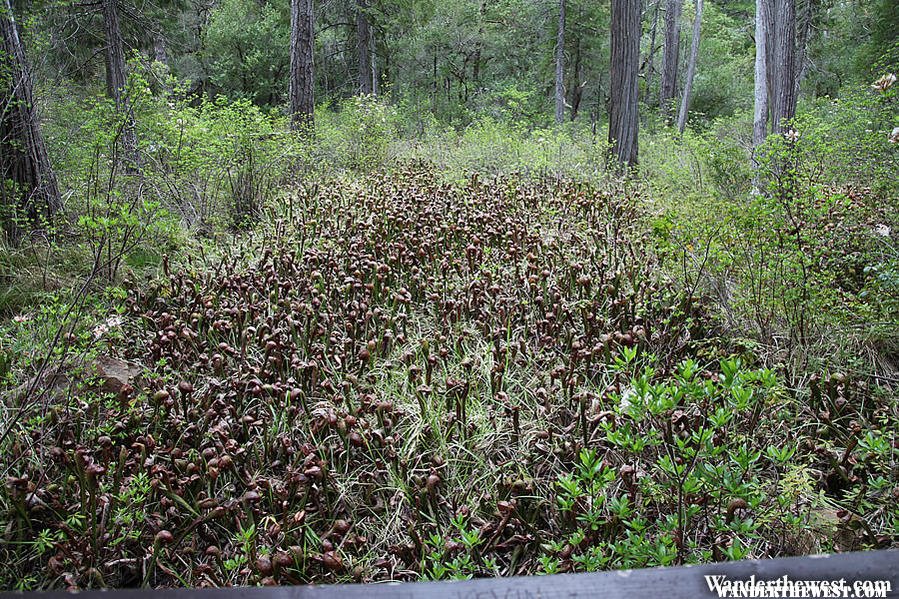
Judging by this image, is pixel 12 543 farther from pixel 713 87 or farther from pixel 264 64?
pixel 713 87

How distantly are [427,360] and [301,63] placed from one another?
998cm

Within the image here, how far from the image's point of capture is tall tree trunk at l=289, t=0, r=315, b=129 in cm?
1164

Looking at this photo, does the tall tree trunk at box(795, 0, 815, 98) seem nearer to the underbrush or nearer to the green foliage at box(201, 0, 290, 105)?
the underbrush

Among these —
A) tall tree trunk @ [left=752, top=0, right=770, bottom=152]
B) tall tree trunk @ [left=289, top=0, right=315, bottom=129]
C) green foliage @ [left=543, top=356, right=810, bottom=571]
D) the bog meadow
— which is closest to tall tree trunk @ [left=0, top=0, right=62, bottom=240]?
the bog meadow

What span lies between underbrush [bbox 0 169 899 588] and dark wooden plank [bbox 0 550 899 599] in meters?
1.25

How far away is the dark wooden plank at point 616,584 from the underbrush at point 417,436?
1.25 m

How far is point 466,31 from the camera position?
77.9 feet

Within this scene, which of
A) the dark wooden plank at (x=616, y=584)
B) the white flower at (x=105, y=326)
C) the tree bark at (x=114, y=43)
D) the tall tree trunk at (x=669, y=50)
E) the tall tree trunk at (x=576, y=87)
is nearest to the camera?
the dark wooden plank at (x=616, y=584)

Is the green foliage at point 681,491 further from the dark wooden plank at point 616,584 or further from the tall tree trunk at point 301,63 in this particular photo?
the tall tree trunk at point 301,63

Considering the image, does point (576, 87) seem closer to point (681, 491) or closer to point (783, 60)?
point (783, 60)

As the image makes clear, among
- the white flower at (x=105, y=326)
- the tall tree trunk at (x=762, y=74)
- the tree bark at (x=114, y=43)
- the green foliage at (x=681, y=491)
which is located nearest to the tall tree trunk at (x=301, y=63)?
the tree bark at (x=114, y=43)

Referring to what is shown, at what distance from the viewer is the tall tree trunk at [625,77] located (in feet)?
33.4

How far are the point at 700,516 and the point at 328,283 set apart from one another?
10.5 ft

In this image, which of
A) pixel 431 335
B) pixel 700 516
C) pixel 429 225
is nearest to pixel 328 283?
pixel 431 335
